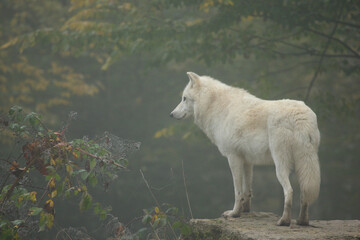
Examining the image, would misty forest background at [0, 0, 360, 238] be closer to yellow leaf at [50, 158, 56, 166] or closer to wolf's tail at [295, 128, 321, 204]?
wolf's tail at [295, 128, 321, 204]

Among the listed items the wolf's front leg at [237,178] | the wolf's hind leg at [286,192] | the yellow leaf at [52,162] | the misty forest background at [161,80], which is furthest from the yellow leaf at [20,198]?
the misty forest background at [161,80]

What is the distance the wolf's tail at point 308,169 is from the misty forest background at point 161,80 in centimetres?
410

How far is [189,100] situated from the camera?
5.96 m

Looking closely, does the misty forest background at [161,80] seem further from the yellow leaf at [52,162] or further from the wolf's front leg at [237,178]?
the yellow leaf at [52,162]

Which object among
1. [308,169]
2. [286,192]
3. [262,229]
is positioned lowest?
[262,229]

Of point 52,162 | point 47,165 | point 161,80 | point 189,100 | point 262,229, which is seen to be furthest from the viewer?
point 161,80

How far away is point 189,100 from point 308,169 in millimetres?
2207

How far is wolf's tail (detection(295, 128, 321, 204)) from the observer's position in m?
4.26

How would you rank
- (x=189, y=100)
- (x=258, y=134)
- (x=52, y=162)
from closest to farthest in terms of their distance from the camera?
1. (x=52, y=162)
2. (x=258, y=134)
3. (x=189, y=100)

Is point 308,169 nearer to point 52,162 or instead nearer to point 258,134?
point 258,134

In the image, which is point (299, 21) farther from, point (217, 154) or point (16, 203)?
point (217, 154)

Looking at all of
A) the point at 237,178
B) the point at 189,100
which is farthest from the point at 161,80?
the point at 237,178

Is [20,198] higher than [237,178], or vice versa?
[20,198]

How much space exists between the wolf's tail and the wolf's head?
2.01 m
